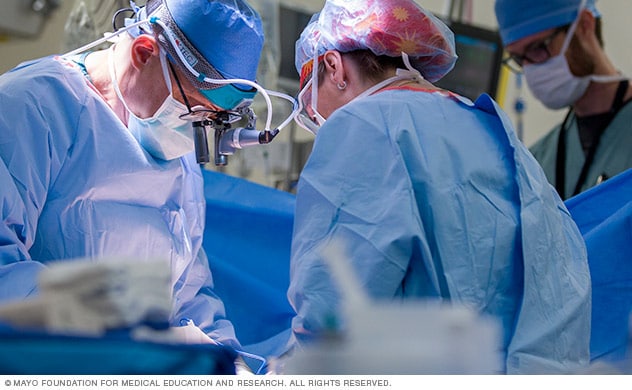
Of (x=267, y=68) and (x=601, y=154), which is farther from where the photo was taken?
(x=267, y=68)

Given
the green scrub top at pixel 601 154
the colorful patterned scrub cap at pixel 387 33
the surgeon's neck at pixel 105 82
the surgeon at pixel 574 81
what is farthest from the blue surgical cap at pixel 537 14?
the surgeon's neck at pixel 105 82

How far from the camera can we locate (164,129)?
1729 millimetres

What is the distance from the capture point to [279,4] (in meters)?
2.74

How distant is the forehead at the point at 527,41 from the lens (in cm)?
250

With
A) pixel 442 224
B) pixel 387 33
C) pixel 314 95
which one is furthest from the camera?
pixel 314 95

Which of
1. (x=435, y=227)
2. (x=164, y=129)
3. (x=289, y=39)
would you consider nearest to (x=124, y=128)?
(x=164, y=129)

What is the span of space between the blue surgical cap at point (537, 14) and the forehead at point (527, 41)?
15 mm

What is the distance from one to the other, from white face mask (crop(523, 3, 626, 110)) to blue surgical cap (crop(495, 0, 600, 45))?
42mm

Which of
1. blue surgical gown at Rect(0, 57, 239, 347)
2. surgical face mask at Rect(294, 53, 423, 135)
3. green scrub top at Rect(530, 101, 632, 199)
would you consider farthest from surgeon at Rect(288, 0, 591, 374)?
green scrub top at Rect(530, 101, 632, 199)

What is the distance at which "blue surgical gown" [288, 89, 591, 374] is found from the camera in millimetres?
1082

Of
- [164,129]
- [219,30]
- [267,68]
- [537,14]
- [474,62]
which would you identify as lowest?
[474,62]

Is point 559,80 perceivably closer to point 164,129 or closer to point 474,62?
point 474,62

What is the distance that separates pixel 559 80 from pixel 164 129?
1502mm

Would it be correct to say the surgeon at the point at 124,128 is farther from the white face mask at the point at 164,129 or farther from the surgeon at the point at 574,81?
the surgeon at the point at 574,81
